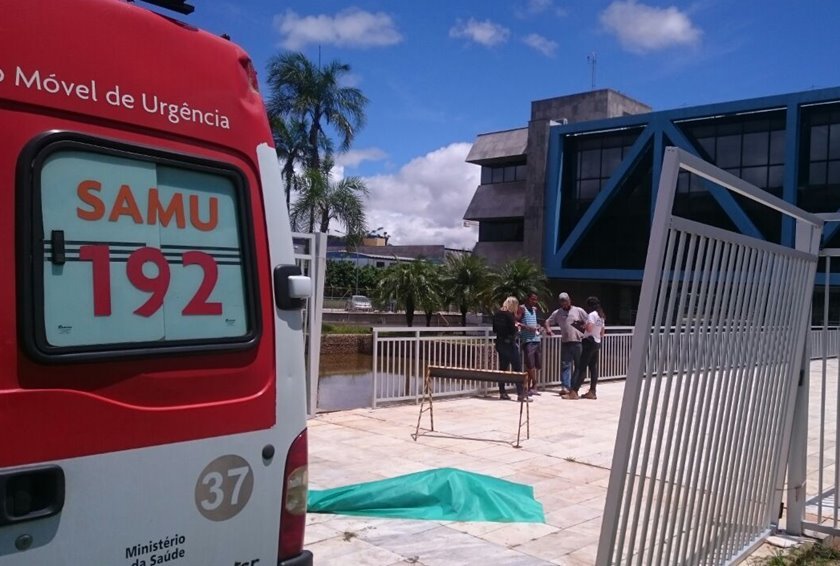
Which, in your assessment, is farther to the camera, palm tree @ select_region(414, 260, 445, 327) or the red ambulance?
palm tree @ select_region(414, 260, 445, 327)

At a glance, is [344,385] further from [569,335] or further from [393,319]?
[393,319]

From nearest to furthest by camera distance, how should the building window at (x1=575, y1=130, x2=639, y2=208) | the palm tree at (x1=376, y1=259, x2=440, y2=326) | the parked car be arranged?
1. the palm tree at (x1=376, y1=259, x2=440, y2=326)
2. the building window at (x1=575, y1=130, x2=639, y2=208)
3. the parked car

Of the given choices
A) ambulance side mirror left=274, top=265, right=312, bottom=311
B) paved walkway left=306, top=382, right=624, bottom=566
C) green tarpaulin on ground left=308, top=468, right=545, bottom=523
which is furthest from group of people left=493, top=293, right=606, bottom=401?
ambulance side mirror left=274, top=265, right=312, bottom=311

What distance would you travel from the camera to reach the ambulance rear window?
2277 mm

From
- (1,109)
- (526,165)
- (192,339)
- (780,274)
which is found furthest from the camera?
(526,165)

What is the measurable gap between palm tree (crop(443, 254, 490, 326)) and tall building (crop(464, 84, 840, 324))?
1086 cm

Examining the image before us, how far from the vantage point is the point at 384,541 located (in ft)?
17.5

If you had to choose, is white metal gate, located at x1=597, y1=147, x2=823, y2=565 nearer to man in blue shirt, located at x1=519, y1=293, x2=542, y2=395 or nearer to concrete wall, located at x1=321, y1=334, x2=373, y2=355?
man in blue shirt, located at x1=519, y1=293, x2=542, y2=395

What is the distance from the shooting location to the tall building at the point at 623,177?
32719 millimetres

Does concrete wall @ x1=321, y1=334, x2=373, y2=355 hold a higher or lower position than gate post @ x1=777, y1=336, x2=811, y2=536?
lower

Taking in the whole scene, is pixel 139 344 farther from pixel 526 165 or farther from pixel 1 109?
pixel 526 165

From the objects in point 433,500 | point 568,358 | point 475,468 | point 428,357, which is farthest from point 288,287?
point 568,358

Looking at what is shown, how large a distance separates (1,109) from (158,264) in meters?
0.66

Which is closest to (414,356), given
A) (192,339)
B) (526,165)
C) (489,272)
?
(192,339)
